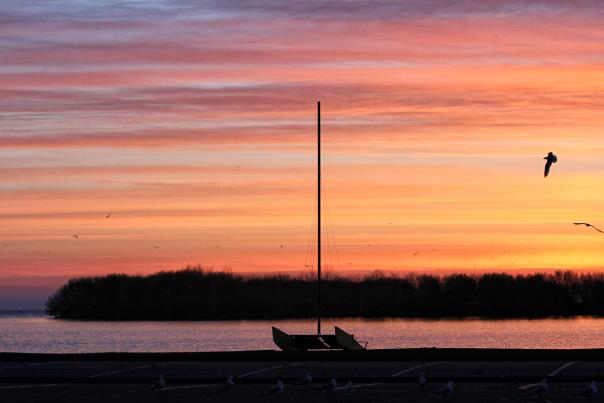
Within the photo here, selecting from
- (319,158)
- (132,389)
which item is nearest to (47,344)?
(319,158)

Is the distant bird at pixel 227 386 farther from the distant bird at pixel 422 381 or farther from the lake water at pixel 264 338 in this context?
the lake water at pixel 264 338

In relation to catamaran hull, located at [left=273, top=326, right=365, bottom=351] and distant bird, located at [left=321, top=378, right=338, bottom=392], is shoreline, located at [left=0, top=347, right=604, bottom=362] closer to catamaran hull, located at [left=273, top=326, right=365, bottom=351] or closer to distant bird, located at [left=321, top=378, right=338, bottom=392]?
catamaran hull, located at [left=273, top=326, right=365, bottom=351]

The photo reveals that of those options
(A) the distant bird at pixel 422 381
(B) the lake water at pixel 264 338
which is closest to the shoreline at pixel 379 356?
(A) the distant bird at pixel 422 381

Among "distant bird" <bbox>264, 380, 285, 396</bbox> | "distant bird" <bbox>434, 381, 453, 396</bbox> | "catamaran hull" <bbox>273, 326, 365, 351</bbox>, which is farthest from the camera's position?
"catamaran hull" <bbox>273, 326, 365, 351</bbox>

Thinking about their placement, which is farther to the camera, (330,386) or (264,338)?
(264,338)

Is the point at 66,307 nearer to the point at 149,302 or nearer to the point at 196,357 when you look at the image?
the point at 149,302

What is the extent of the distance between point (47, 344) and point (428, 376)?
55683mm

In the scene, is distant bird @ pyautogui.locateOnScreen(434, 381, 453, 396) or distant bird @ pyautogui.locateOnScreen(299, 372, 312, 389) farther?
distant bird @ pyautogui.locateOnScreen(299, 372, 312, 389)

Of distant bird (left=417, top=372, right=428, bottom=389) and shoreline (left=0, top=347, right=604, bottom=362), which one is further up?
shoreline (left=0, top=347, right=604, bottom=362)

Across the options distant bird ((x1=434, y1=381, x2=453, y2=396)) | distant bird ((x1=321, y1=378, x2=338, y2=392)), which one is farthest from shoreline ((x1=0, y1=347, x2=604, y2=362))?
distant bird ((x1=434, y1=381, x2=453, y2=396))

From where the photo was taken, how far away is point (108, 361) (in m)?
31.5

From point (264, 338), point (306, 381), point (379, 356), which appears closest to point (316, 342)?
point (379, 356)

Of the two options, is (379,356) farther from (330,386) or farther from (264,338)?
(264,338)

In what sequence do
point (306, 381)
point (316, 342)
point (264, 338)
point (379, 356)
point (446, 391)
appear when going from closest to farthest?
point (446, 391) < point (306, 381) < point (379, 356) < point (316, 342) < point (264, 338)
